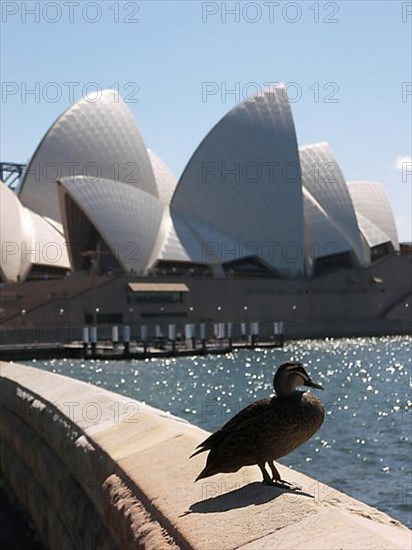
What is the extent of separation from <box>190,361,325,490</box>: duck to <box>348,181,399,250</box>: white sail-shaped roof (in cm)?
6359

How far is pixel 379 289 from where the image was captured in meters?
62.9

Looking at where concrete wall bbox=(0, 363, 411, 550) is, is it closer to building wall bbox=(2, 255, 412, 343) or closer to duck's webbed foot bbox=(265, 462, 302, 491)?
duck's webbed foot bbox=(265, 462, 302, 491)

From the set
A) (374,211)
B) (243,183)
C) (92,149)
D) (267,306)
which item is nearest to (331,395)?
(243,183)

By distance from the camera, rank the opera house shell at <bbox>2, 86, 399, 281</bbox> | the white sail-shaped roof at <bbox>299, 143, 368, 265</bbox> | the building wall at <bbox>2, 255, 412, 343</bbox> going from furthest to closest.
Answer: the white sail-shaped roof at <bbox>299, 143, 368, 265</bbox> < the opera house shell at <bbox>2, 86, 399, 281</bbox> < the building wall at <bbox>2, 255, 412, 343</bbox>

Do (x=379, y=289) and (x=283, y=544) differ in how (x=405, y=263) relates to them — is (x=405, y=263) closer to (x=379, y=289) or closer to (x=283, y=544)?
(x=379, y=289)

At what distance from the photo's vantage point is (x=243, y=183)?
55.5 meters

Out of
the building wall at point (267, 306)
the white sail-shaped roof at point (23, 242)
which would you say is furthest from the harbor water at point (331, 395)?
the white sail-shaped roof at point (23, 242)

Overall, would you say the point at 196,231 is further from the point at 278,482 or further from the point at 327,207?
the point at 278,482

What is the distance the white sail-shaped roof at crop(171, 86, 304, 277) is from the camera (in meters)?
55.2

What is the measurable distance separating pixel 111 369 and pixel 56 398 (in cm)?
2667

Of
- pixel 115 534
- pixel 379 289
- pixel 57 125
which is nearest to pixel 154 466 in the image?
pixel 115 534

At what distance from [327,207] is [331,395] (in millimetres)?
39051

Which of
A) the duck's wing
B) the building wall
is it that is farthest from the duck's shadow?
the building wall

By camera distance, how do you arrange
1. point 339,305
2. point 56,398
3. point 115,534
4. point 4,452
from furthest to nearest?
point 339,305, point 4,452, point 56,398, point 115,534
